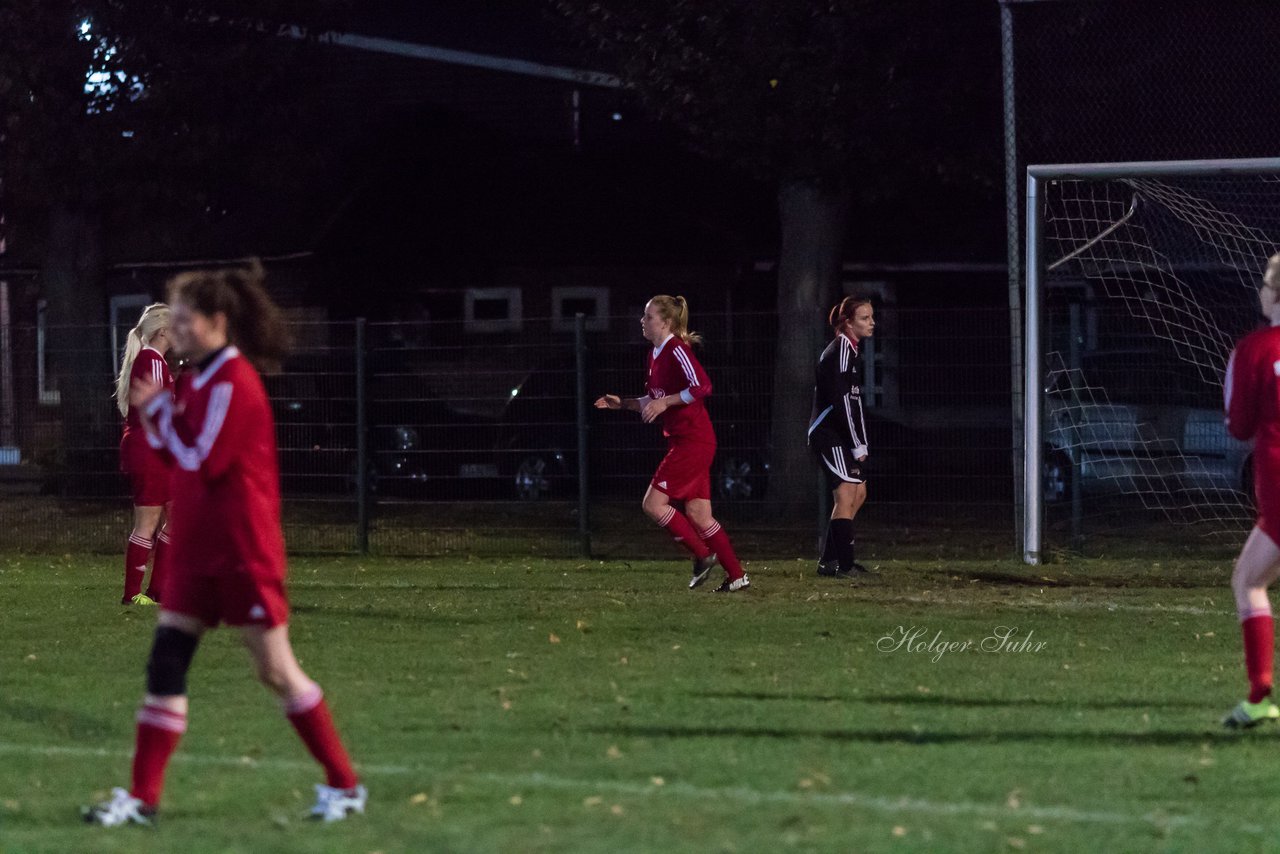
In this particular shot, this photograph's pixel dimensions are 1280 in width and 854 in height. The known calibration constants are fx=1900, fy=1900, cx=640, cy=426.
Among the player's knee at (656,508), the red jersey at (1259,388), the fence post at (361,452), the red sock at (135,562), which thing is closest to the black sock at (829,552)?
the player's knee at (656,508)

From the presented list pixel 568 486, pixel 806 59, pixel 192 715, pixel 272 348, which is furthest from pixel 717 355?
pixel 272 348

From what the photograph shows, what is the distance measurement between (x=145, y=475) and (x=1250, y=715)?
7241mm

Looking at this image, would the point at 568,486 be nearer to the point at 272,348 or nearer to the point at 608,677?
the point at 608,677

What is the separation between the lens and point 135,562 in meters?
12.2

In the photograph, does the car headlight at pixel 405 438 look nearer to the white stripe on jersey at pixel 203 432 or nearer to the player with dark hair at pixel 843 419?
the player with dark hair at pixel 843 419

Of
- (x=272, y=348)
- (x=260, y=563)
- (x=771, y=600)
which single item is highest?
(x=272, y=348)

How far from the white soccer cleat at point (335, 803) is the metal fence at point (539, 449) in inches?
403

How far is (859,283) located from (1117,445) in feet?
42.7

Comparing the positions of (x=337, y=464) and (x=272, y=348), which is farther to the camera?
(x=337, y=464)

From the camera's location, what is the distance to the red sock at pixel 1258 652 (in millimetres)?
7375

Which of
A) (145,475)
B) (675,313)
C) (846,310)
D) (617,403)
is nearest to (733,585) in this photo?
(617,403)

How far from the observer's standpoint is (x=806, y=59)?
1852cm

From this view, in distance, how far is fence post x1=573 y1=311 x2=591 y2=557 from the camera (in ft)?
52.8

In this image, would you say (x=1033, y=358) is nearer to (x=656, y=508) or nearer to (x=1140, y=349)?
(x=1140, y=349)
